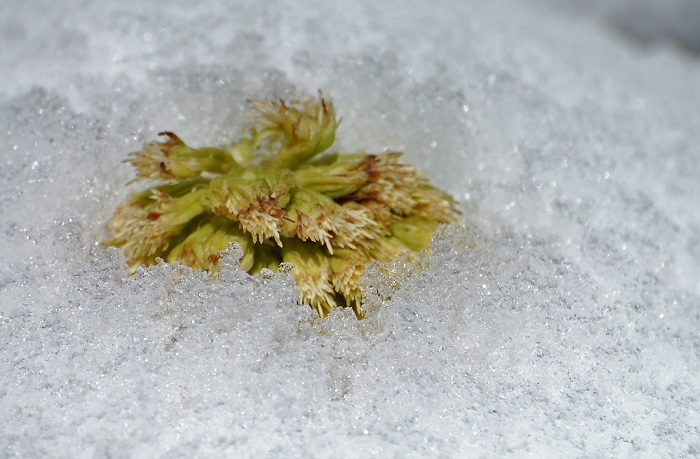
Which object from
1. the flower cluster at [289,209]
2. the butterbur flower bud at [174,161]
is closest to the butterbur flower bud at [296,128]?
the flower cluster at [289,209]

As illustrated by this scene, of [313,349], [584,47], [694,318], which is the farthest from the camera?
[584,47]

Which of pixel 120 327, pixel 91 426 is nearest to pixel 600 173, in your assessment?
pixel 120 327

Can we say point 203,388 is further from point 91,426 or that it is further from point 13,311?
point 13,311

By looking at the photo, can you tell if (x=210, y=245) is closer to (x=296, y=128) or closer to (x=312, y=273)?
(x=312, y=273)

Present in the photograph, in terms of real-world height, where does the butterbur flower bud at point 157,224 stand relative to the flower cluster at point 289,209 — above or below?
below

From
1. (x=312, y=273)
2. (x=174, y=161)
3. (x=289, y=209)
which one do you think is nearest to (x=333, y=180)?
(x=289, y=209)

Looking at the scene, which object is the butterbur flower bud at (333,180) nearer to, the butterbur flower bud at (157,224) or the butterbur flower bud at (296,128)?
the butterbur flower bud at (296,128)
